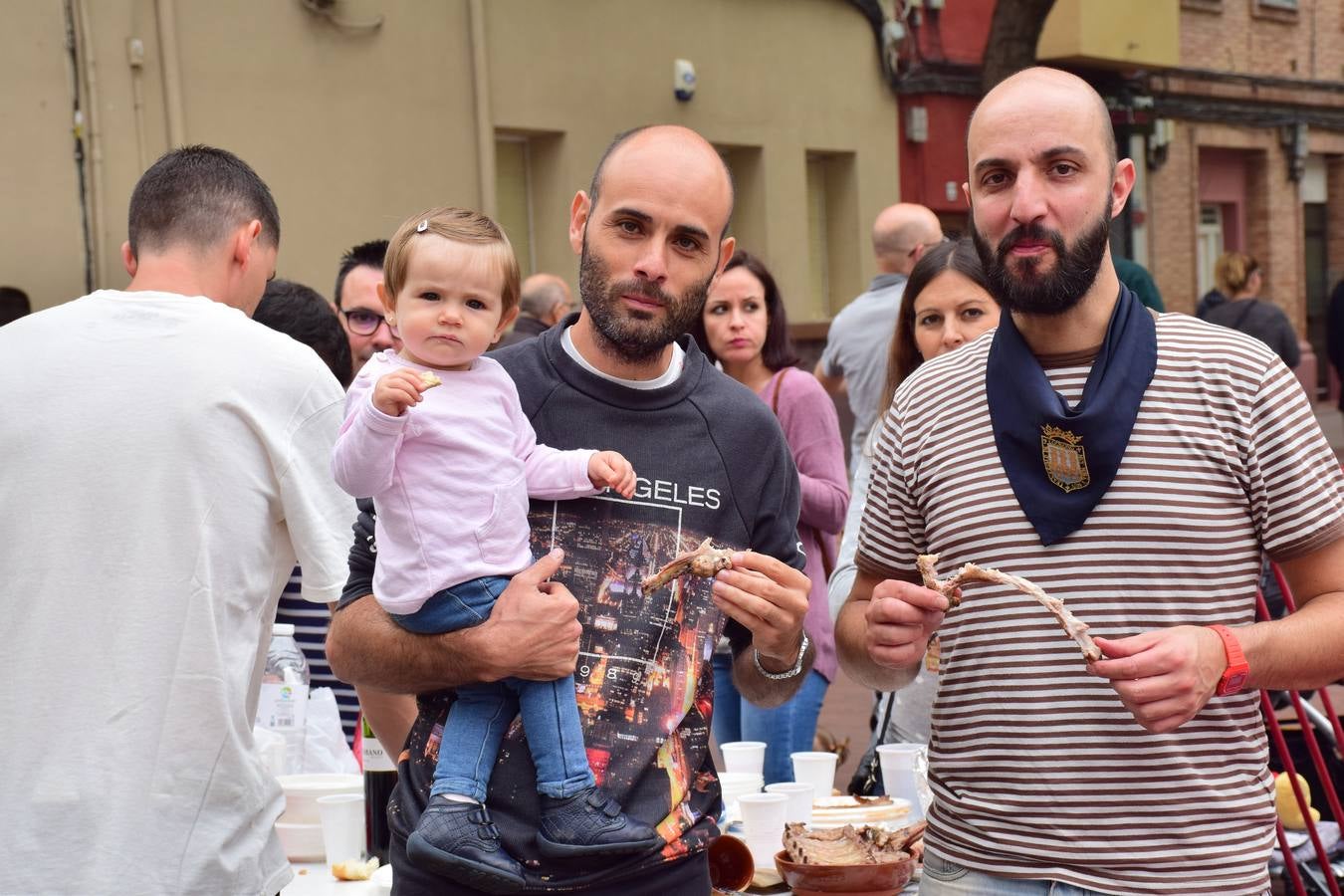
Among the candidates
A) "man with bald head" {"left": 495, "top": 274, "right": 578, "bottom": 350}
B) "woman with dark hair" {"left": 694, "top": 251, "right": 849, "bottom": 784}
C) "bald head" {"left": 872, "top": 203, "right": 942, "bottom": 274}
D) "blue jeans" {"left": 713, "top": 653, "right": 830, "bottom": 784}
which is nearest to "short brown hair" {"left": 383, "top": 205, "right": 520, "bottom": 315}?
"woman with dark hair" {"left": 694, "top": 251, "right": 849, "bottom": 784}

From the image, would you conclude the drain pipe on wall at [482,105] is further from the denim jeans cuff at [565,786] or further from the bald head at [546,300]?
the denim jeans cuff at [565,786]

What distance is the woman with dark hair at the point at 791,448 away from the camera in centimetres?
567

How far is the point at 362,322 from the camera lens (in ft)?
19.1

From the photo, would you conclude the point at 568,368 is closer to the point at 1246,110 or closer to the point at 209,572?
the point at 209,572

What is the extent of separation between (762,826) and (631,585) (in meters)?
1.12

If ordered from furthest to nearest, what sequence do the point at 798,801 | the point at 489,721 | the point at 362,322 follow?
the point at 362,322 < the point at 798,801 < the point at 489,721

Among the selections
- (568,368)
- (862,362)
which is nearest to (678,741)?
(568,368)

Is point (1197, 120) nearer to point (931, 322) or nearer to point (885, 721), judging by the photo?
point (931, 322)

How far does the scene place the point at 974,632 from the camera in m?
2.87

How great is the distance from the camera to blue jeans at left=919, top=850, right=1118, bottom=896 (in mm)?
2709

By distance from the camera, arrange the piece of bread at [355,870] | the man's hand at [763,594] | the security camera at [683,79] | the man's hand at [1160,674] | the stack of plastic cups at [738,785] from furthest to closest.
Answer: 1. the security camera at [683,79]
2. the stack of plastic cups at [738,785]
3. the piece of bread at [355,870]
4. the man's hand at [763,594]
5. the man's hand at [1160,674]

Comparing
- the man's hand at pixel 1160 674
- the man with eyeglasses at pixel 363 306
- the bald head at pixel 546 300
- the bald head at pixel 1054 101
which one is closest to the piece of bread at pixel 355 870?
the man's hand at pixel 1160 674

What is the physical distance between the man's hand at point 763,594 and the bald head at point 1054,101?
0.89 meters

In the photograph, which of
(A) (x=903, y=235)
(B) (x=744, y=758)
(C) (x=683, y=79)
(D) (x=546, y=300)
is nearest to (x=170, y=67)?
(D) (x=546, y=300)
